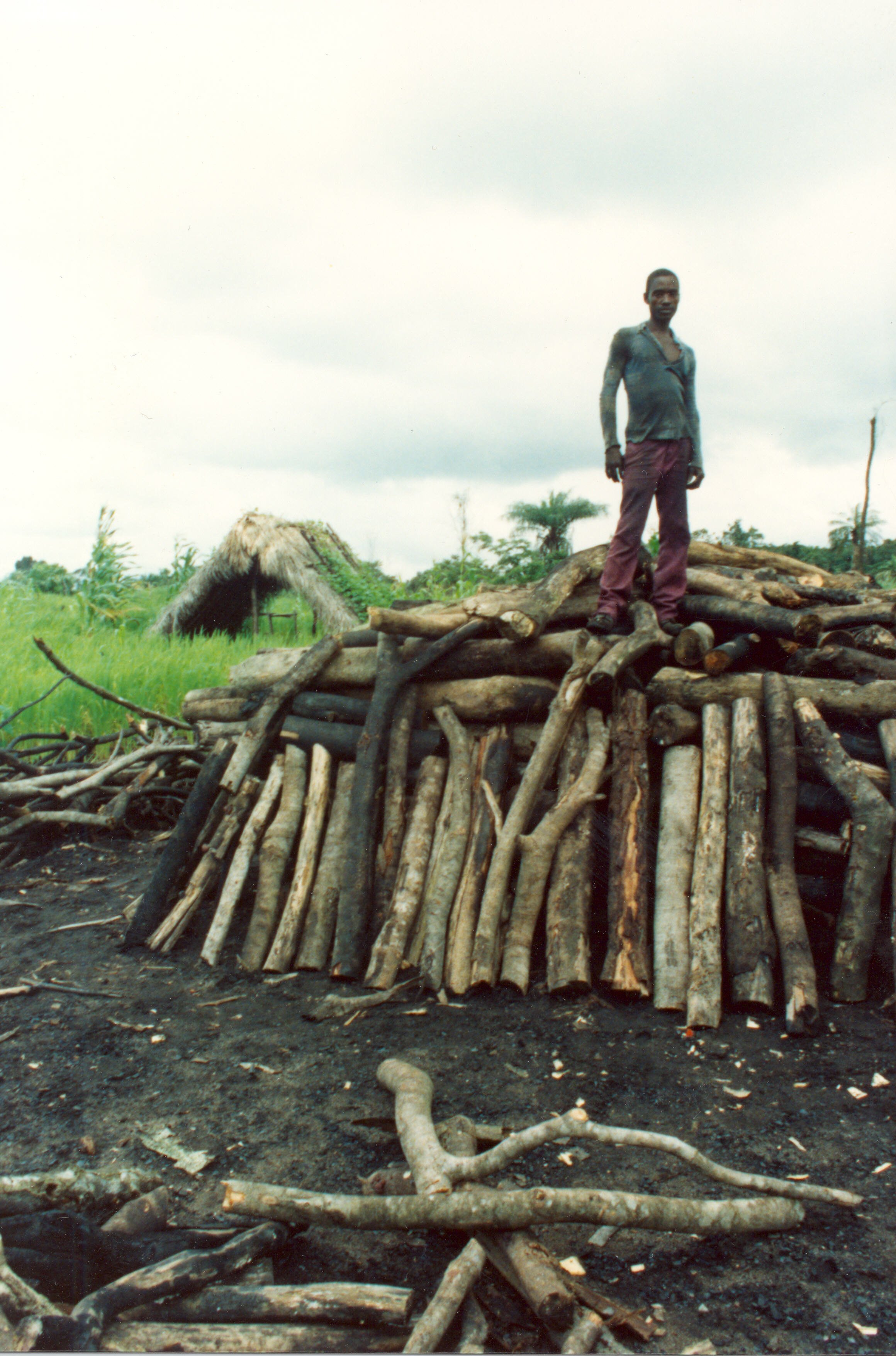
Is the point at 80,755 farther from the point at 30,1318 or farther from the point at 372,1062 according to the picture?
the point at 30,1318

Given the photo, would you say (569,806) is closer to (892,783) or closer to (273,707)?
(892,783)

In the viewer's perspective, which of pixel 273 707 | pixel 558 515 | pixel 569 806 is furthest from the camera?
pixel 558 515

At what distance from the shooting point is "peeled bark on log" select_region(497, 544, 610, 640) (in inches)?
214

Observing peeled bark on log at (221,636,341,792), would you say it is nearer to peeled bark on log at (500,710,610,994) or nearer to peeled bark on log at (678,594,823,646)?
peeled bark on log at (500,710,610,994)

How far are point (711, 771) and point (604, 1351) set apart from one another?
3.00 meters

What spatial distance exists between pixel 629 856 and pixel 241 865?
2.40 meters

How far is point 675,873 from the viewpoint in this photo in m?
4.47

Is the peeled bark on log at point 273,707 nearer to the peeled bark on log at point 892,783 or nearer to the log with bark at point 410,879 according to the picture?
the log with bark at point 410,879

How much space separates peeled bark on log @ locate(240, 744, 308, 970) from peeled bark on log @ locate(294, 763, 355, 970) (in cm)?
21

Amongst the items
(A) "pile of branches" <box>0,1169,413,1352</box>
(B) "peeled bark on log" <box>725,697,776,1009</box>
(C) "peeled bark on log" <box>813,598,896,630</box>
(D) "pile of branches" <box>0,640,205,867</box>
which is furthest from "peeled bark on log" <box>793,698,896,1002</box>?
(D) "pile of branches" <box>0,640,205,867</box>

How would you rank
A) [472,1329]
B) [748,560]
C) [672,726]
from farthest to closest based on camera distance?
[748,560]
[672,726]
[472,1329]

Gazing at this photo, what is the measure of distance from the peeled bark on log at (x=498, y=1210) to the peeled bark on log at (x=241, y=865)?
9.05 feet

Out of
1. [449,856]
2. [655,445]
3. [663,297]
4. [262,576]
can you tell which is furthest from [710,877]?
[262,576]

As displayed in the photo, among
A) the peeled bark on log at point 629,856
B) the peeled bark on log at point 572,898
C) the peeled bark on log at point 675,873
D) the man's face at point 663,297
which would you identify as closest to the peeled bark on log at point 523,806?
the peeled bark on log at point 572,898
